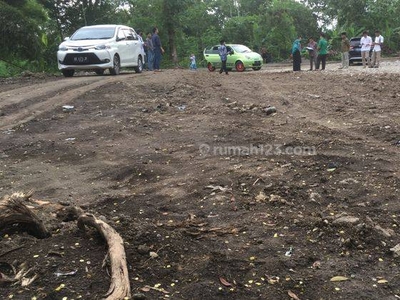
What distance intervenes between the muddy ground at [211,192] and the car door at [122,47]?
4876mm

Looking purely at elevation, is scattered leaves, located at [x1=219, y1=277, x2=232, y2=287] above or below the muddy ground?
below

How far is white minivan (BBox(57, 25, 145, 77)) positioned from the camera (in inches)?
518

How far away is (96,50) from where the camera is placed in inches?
517

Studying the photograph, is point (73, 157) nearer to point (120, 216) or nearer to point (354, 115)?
point (120, 216)

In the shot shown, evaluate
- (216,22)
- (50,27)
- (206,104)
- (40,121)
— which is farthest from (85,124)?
(216,22)

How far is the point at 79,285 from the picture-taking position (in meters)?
2.79

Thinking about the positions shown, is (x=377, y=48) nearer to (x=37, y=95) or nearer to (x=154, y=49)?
(x=154, y=49)

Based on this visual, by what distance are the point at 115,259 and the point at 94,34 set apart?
1215 centimetres

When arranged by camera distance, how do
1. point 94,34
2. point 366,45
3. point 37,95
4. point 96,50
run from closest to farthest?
point 37,95 < point 96,50 < point 94,34 < point 366,45

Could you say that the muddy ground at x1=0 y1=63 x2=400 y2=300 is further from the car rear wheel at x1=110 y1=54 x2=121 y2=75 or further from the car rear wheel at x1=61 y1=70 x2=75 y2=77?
the car rear wheel at x1=61 y1=70 x2=75 y2=77

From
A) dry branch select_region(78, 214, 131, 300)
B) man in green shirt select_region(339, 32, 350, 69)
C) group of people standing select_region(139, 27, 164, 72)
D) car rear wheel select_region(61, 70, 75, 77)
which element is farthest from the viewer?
group of people standing select_region(139, 27, 164, 72)

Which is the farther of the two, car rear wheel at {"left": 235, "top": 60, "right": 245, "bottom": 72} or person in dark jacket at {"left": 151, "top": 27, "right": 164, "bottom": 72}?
car rear wheel at {"left": 235, "top": 60, "right": 245, "bottom": 72}

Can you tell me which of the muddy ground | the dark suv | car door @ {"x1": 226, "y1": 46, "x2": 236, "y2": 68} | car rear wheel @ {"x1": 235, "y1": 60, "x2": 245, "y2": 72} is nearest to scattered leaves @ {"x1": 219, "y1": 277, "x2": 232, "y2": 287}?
the muddy ground

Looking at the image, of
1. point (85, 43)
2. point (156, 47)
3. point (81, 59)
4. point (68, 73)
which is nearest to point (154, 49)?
point (156, 47)
